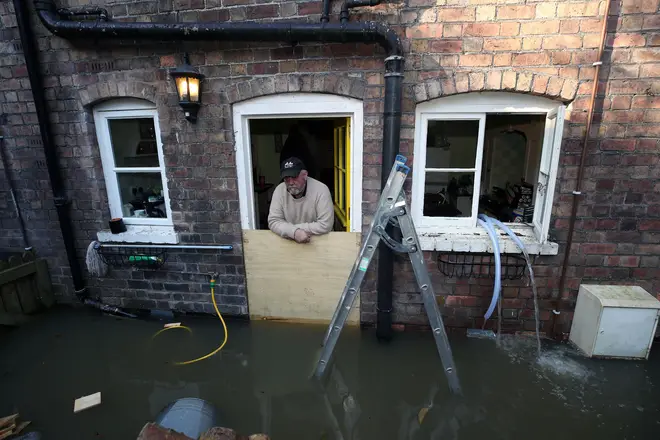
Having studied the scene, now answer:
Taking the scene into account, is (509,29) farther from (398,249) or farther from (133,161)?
(133,161)

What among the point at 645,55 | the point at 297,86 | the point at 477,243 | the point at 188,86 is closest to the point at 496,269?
the point at 477,243

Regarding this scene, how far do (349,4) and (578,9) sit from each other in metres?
1.70

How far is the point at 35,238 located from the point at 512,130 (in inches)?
257

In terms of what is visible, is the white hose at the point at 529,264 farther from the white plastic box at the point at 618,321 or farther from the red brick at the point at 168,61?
the red brick at the point at 168,61

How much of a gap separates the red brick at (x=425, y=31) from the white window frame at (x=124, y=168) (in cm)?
240

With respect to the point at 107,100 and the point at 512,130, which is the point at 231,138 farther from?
the point at 512,130

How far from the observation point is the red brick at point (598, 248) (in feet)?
9.38

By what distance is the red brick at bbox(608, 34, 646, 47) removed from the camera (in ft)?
8.07

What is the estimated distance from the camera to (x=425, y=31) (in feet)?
8.59

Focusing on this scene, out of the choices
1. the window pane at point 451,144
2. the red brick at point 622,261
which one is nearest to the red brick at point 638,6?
the window pane at point 451,144

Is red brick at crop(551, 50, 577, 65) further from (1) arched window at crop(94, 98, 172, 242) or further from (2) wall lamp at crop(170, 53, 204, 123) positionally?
(1) arched window at crop(94, 98, 172, 242)

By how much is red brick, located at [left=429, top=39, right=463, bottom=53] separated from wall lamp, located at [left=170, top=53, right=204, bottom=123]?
196cm

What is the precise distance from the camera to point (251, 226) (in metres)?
3.27

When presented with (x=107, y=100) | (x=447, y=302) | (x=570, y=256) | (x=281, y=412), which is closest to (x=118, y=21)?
(x=107, y=100)
